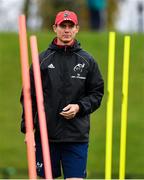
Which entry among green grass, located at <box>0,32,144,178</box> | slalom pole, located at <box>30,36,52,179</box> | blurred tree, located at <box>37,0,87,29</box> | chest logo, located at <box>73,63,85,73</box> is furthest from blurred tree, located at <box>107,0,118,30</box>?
slalom pole, located at <box>30,36,52,179</box>

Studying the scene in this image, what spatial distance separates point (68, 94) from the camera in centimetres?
756

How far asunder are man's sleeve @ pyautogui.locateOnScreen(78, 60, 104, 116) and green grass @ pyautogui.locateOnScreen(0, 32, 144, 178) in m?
5.69

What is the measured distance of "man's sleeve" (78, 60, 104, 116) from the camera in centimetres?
761

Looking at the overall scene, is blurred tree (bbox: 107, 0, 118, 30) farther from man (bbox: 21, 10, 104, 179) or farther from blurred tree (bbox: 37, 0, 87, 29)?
man (bbox: 21, 10, 104, 179)

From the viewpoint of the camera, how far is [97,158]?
13531mm

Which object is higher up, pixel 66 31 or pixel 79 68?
pixel 66 31

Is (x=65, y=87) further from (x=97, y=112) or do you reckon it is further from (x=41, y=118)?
(x=97, y=112)

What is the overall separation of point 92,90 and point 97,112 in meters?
5.95

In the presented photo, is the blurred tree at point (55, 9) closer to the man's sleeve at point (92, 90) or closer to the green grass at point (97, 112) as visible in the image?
the green grass at point (97, 112)

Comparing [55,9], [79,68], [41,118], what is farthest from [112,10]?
[41,118]

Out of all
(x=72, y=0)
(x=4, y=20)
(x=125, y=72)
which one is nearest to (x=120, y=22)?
(x=72, y=0)

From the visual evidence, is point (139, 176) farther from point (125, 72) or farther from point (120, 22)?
point (120, 22)

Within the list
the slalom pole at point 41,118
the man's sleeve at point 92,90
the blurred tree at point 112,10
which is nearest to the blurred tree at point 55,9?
the blurred tree at point 112,10

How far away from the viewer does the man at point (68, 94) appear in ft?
24.7
